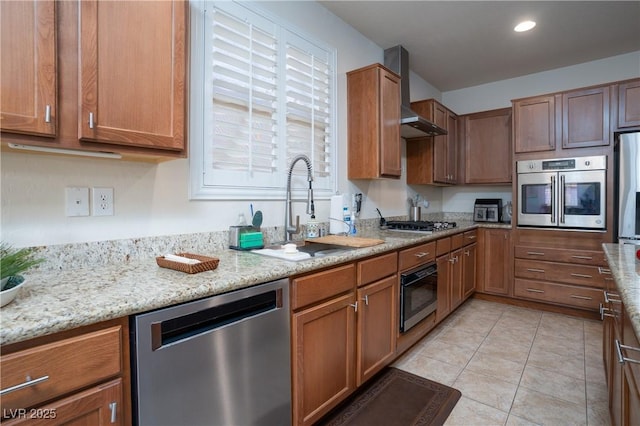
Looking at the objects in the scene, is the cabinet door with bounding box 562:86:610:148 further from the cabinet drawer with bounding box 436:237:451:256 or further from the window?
the window

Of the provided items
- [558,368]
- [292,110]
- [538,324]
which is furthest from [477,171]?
[292,110]

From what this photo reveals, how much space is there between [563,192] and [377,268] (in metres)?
2.55

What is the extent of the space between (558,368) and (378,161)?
1.99 metres

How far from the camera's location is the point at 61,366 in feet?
2.69

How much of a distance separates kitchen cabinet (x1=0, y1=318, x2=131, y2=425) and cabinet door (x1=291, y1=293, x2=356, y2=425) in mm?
705

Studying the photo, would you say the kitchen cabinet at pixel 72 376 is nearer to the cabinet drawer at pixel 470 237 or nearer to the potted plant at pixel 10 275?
the potted plant at pixel 10 275

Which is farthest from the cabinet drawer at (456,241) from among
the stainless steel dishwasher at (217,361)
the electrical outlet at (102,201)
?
the electrical outlet at (102,201)

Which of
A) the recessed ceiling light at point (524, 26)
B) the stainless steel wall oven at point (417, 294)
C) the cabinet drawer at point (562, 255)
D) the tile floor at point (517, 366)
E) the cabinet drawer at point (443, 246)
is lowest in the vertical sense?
the tile floor at point (517, 366)

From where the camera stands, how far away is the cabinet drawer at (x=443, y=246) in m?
2.77

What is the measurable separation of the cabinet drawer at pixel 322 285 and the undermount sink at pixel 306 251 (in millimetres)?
110

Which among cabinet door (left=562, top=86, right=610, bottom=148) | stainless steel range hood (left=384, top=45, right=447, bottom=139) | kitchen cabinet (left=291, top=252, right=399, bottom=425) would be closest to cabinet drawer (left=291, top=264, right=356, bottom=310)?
kitchen cabinet (left=291, top=252, right=399, bottom=425)

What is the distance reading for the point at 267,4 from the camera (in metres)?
2.14

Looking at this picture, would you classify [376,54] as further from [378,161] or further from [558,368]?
[558,368]

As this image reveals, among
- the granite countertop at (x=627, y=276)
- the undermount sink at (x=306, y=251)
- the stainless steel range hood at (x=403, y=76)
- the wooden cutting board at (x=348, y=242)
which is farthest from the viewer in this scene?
the stainless steel range hood at (x=403, y=76)
